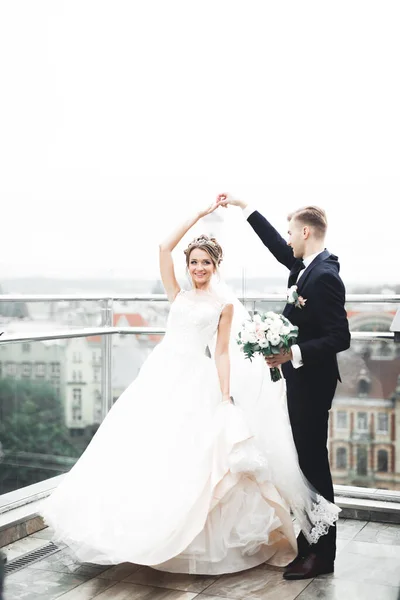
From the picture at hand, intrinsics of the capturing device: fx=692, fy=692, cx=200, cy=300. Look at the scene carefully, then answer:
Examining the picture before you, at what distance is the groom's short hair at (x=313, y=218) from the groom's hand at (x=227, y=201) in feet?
1.13

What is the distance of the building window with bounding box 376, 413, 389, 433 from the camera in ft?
12.8

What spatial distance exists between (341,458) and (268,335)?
151cm

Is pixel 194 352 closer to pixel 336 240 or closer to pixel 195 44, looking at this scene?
pixel 336 240

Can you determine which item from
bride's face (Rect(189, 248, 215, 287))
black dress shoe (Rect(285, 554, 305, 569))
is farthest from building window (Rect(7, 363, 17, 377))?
black dress shoe (Rect(285, 554, 305, 569))

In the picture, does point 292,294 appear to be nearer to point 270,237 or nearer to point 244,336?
point 244,336

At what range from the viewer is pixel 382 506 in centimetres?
383

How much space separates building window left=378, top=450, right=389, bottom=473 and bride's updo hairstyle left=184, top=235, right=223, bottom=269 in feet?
4.99

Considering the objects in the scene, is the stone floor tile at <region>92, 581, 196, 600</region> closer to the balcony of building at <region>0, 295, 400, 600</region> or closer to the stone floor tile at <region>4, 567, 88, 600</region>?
the balcony of building at <region>0, 295, 400, 600</region>

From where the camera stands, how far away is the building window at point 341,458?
13.2 ft

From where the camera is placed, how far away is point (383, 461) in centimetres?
394

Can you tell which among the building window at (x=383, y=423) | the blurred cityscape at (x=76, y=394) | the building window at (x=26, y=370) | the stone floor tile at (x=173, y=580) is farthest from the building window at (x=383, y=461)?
the building window at (x=26, y=370)

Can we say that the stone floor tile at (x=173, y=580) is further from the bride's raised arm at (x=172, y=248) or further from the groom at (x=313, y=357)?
the bride's raised arm at (x=172, y=248)

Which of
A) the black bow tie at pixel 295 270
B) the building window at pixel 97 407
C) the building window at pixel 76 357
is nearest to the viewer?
the black bow tie at pixel 295 270

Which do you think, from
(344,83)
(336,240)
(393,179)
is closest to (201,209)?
(336,240)
